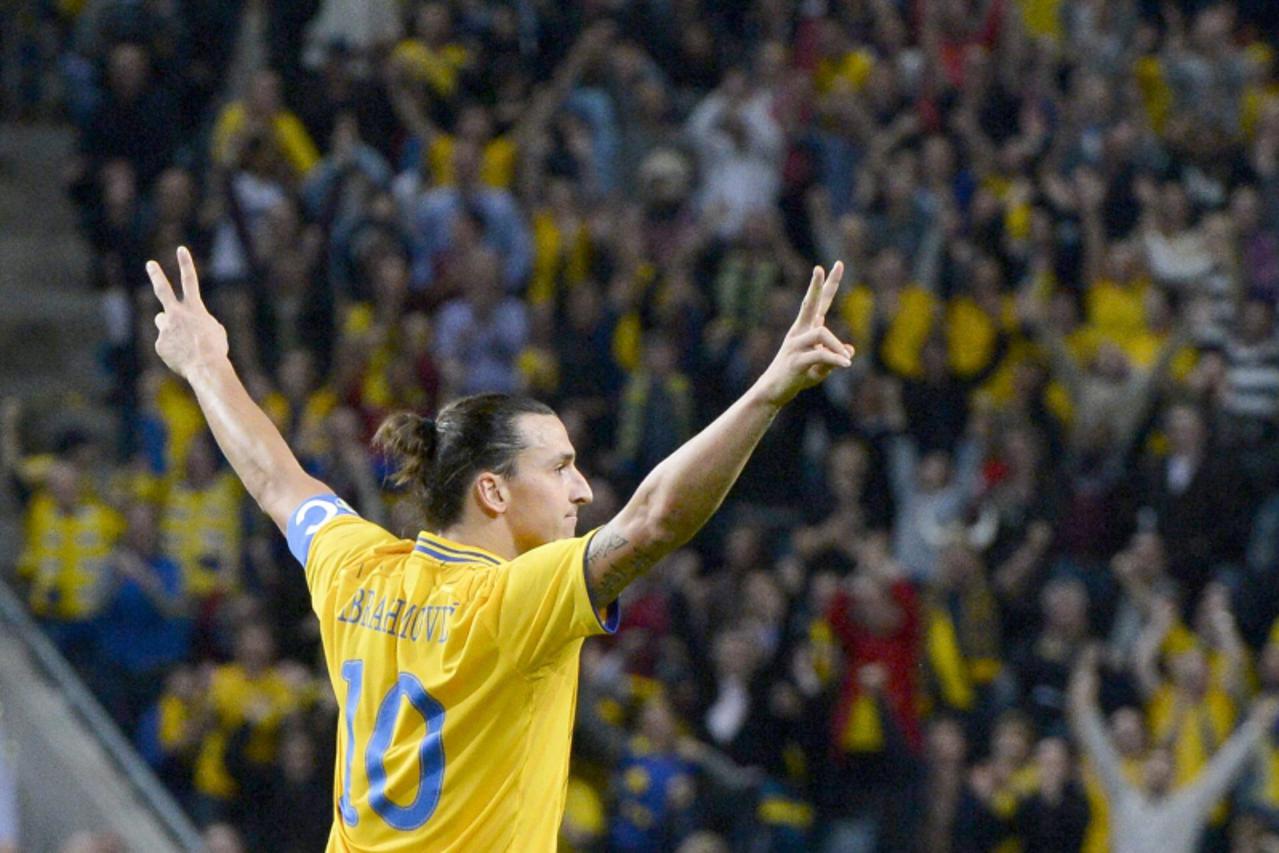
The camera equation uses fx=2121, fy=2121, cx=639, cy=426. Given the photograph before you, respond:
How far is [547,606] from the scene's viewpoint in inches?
140

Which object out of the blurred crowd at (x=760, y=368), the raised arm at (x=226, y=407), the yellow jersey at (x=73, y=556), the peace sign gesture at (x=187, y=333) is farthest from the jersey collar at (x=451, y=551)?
the yellow jersey at (x=73, y=556)

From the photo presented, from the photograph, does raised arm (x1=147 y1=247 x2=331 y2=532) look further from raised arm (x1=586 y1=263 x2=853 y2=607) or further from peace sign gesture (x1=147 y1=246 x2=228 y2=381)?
raised arm (x1=586 y1=263 x2=853 y2=607)

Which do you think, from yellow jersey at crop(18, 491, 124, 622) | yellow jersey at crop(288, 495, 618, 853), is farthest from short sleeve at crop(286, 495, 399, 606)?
yellow jersey at crop(18, 491, 124, 622)

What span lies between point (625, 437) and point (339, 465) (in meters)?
1.55

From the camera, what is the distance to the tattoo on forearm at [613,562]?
348 cm

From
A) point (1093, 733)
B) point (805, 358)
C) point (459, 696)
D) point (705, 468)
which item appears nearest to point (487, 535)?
point (459, 696)

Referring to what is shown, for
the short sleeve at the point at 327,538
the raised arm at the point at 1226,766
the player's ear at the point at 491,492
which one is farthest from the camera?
the raised arm at the point at 1226,766

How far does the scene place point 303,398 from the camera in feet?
37.7

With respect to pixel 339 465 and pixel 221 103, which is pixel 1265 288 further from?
pixel 221 103

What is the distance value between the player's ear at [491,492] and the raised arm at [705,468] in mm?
383

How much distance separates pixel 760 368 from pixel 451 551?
25.2 feet

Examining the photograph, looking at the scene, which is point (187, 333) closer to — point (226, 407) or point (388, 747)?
point (226, 407)

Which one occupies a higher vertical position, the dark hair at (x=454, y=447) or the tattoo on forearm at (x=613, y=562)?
the dark hair at (x=454, y=447)

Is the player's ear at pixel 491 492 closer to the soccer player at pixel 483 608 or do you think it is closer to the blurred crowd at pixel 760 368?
the soccer player at pixel 483 608
